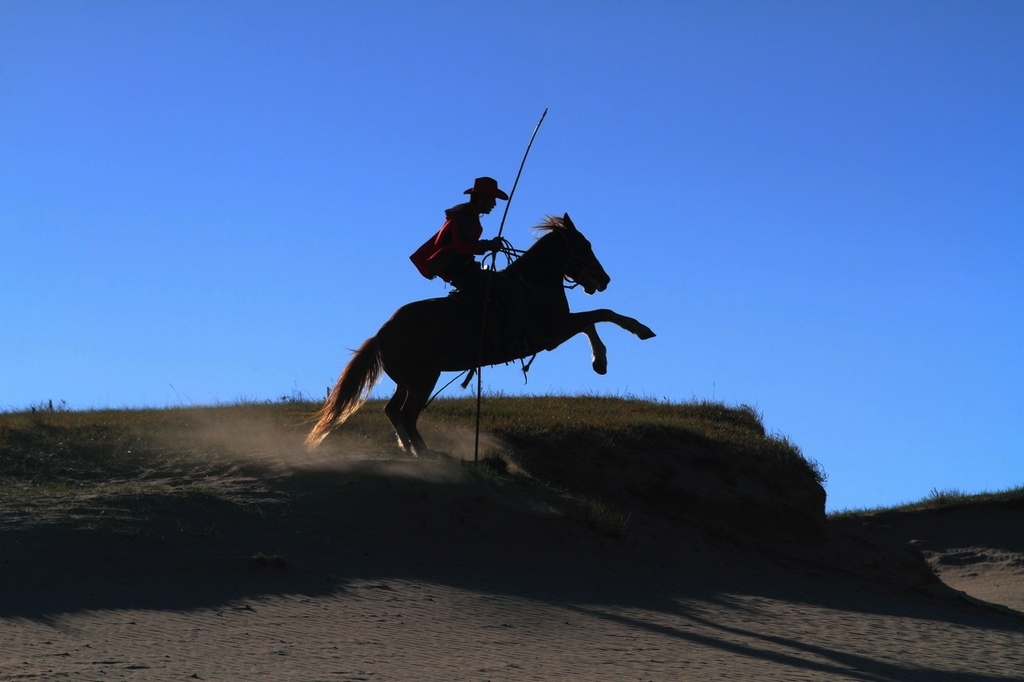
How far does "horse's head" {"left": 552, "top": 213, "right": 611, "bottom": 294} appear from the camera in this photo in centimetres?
1423

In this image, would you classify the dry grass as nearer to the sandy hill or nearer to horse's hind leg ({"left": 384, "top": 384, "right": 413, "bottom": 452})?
the sandy hill

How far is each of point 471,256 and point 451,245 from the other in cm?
33

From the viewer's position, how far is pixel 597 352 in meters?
14.1

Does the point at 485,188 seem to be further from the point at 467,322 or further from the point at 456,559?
the point at 456,559

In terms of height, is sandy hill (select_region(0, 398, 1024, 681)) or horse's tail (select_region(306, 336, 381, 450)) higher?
horse's tail (select_region(306, 336, 381, 450))

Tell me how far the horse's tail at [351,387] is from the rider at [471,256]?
1117 millimetres

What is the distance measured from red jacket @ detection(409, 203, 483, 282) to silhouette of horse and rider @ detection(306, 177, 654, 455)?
11 millimetres

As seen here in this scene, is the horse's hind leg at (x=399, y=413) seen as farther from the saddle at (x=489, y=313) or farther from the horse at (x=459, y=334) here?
the saddle at (x=489, y=313)

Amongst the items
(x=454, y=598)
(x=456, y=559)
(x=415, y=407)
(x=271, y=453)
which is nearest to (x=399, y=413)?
(x=415, y=407)

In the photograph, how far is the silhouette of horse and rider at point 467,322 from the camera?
528 inches

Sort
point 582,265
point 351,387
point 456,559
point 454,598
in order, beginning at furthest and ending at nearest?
1. point 582,265
2. point 351,387
3. point 456,559
4. point 454,598

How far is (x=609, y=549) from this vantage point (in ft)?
41.0

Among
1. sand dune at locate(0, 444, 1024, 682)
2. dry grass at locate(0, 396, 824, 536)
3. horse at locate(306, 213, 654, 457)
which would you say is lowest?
sand dune at locate(0, 444, 1024, 682)

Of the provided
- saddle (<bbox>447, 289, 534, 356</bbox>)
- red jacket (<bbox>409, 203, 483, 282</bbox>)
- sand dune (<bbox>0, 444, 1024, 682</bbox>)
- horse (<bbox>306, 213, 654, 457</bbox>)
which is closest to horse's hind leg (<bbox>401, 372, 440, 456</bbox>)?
horse (<bbox>306, 213, 654, 457</bbox>)
